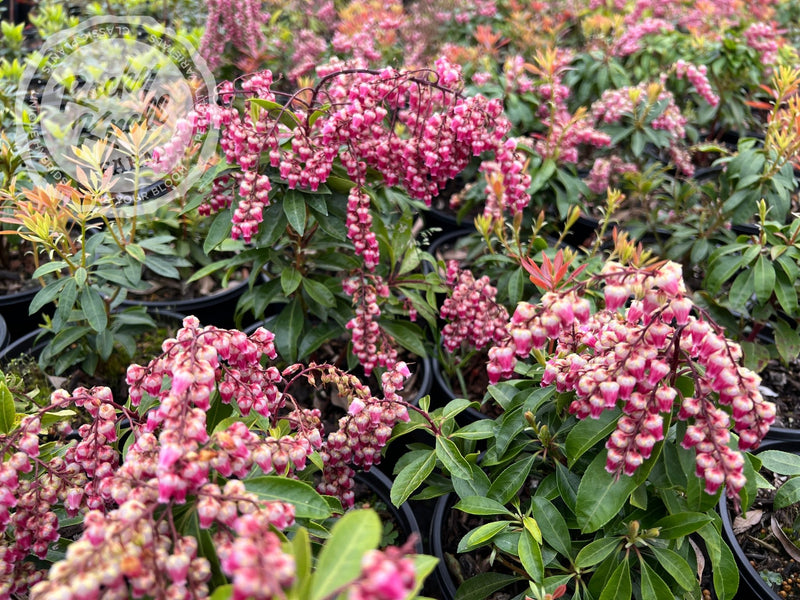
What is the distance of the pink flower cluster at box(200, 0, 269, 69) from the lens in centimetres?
371

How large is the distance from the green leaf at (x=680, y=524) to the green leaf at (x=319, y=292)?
1.35m

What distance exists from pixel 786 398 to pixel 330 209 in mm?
2369

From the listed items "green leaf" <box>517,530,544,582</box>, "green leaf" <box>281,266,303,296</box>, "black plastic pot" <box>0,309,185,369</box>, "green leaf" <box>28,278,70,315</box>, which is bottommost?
"black plastic pot" <box>0,309,185,369</box>

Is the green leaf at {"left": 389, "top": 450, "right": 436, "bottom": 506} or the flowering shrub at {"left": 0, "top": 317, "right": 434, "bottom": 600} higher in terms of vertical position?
the flowering shrub at {"left": 0, "top": 317, "right": 434, "bottom": 600}

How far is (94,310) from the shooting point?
2.22 metres

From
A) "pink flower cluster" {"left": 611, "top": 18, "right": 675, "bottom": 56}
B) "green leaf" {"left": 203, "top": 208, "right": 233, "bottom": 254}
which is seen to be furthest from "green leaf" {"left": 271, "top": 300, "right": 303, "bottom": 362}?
"pink flower cluster" {"left": 611, "top": 18, "right": 675, "bottom": 56}

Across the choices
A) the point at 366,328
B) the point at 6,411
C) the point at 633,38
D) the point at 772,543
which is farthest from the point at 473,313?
the point at 633,38

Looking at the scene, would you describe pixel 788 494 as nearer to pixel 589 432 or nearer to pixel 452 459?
pixel 589 432

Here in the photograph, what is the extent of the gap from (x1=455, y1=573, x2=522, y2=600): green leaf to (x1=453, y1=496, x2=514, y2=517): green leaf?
260 mm

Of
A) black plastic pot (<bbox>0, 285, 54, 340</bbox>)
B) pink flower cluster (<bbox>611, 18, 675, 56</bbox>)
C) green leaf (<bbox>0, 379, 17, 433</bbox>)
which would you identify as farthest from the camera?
Answer: pink flower cluster (<bbox>611, 18, 675, 56</bbox>)

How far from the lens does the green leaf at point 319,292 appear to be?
90.0 inches

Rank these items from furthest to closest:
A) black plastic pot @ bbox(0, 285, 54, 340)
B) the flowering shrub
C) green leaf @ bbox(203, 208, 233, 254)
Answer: black plastic pot @ bbox(0, 285, 54, 340) < green leaf @ bbox(203, 208, 233, 254) < the flowering shrub

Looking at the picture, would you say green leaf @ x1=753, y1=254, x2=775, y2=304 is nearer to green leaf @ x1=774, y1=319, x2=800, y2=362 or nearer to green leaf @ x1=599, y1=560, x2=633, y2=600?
green leaf @ x1=774, y1=319, x2=800, y2=362

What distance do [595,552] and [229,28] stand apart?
12.5 ft
